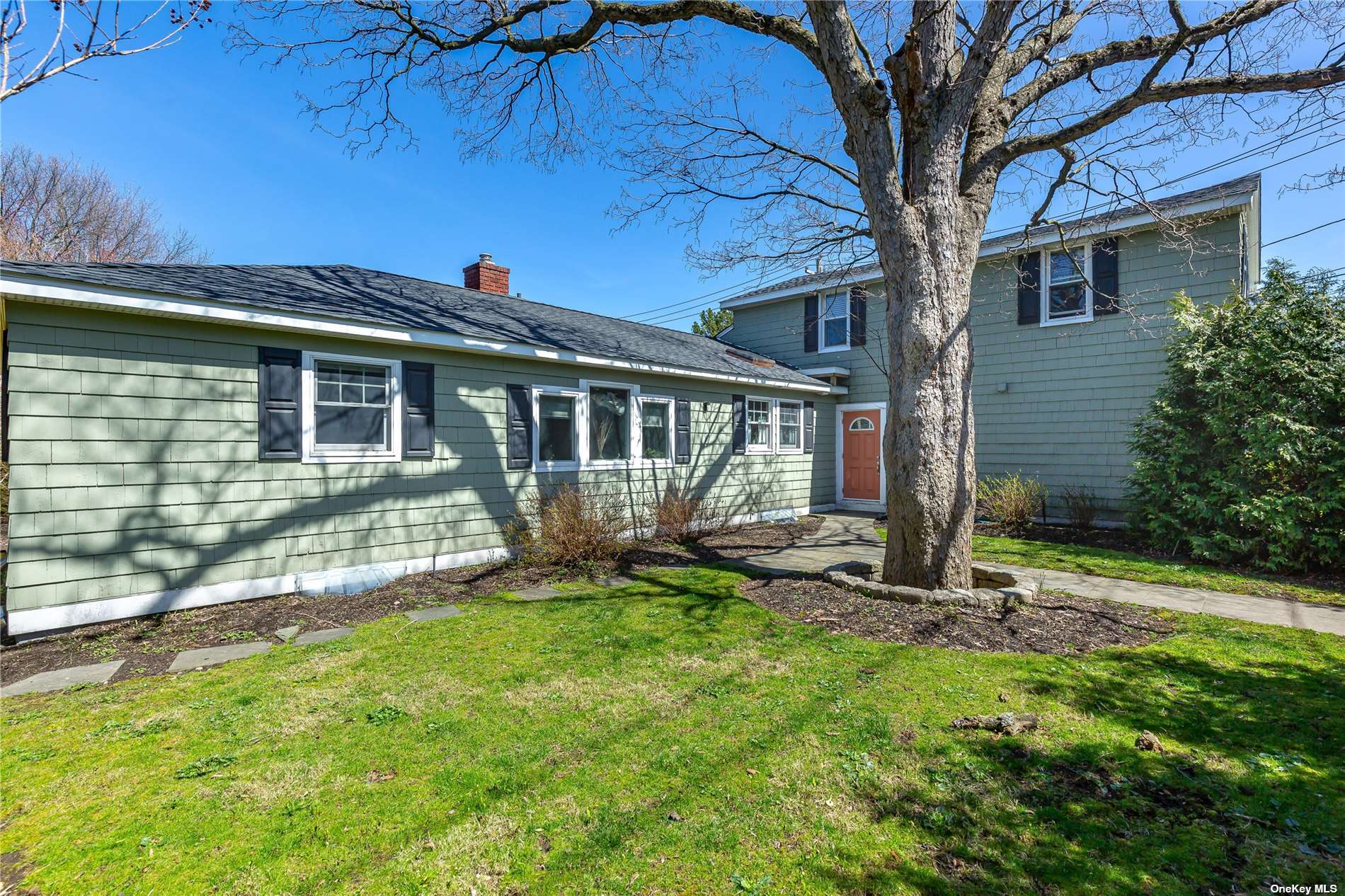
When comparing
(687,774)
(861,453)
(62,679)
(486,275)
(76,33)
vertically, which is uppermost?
(486,275)

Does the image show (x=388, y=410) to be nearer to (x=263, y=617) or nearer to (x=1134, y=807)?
(x=263, y=617)

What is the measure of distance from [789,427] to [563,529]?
266 inches

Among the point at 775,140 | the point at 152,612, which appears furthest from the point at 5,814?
the point at 775,140

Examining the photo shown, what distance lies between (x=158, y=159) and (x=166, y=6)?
8.67 m

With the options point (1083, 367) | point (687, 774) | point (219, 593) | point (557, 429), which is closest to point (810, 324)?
point (1083, 367)

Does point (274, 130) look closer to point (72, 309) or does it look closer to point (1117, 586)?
point (72, 309)

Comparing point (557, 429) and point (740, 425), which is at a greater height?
point (740, 425)

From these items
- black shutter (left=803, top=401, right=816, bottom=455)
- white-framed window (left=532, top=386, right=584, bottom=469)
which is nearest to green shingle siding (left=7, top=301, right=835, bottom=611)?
white-framed window (left=532, top=386, right=584, bottom=469)

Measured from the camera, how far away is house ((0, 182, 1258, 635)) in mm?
5070

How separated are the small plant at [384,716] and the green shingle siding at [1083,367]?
10.7 metres

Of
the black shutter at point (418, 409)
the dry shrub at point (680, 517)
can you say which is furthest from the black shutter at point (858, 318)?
the black shutter at point (418, 409)

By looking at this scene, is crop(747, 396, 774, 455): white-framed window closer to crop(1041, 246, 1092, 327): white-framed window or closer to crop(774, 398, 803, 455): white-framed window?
crop(774, 398, 803, 455): white-framed window

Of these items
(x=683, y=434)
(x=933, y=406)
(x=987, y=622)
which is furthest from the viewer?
(x=683, y=434)

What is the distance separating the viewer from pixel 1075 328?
10719 mm
